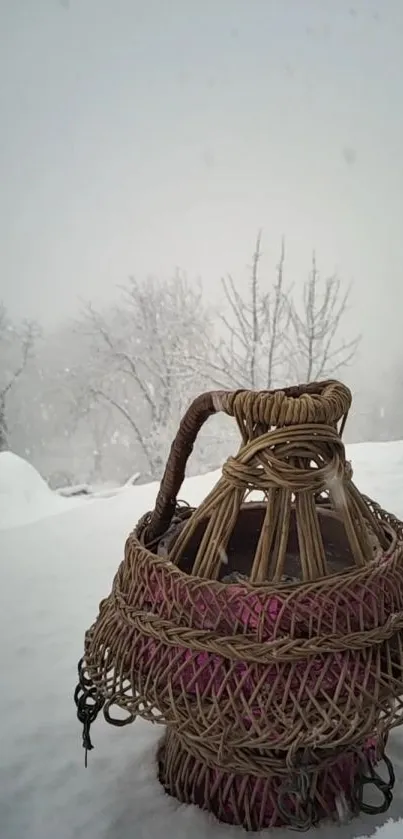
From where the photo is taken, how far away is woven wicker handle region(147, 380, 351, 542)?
1.70 ft

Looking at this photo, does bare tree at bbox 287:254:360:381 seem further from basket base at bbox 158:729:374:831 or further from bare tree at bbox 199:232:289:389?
basket base at bbox 158:729:374:831

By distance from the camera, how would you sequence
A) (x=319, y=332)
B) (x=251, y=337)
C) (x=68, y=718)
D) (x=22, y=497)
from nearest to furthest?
(x=68, y=718), (x=22, y=497), (x=319, y=332), (x=251, y=337)

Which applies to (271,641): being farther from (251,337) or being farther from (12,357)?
(12,357)

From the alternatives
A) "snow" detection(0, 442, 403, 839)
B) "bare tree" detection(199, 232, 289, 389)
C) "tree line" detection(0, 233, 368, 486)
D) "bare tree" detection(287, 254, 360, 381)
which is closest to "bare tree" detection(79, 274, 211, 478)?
"tree line" detection(0, 233, 368, 486)

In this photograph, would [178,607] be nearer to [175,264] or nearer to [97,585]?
[97,585]

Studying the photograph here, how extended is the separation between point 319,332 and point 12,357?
5.80 feet

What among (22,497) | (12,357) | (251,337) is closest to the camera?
(22,497)

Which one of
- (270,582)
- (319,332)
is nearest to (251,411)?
(270,582)

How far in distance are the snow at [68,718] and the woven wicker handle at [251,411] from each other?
26 centimetres

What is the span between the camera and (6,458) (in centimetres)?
189

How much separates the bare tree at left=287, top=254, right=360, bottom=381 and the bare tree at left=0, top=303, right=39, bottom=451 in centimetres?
145

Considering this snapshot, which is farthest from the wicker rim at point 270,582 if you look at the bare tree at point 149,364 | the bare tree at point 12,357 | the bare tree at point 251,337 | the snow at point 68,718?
the bare tree at point 149,364

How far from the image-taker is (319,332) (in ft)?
11.4

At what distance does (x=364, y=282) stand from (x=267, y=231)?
0.53 meters
